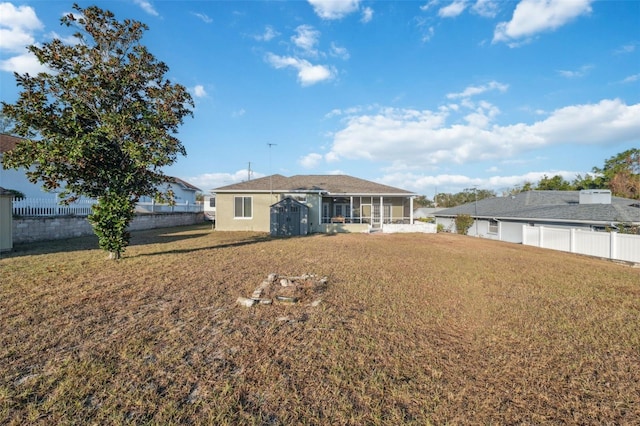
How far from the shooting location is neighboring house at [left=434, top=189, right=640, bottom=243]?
15.5m

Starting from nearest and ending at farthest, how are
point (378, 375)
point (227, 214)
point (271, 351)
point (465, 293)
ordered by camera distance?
point (378, 375)
point (271, 351)
point (465, 293)
point (227, 214)

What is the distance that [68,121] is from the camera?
308 inches

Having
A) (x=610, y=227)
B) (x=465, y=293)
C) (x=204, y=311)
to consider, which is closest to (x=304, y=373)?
(x=204, y=311)

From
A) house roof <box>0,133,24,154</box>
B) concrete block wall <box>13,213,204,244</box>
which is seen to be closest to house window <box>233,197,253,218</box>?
concrete block wall <box>13,213,204,244</box>

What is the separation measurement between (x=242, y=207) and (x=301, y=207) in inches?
172

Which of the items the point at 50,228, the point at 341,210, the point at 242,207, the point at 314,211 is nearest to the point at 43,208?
the point at 50,228

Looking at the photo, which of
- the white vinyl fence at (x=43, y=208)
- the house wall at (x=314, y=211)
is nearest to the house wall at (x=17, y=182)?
the white vinyl fence at (x=43, y=208)

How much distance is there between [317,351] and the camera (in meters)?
3.63

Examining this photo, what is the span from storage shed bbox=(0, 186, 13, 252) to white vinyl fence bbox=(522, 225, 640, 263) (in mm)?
24011

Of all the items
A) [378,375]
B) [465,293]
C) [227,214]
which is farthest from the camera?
[227,214]

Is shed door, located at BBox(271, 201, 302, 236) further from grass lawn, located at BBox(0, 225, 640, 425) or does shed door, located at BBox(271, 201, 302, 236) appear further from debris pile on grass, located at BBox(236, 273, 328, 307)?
debris pile on grass, located at BBox(236, 273, 328, 307)

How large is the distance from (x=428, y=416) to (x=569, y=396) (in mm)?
1567

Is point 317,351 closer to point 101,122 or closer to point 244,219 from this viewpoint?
point 101,122

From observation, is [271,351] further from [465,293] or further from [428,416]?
[465,293]
